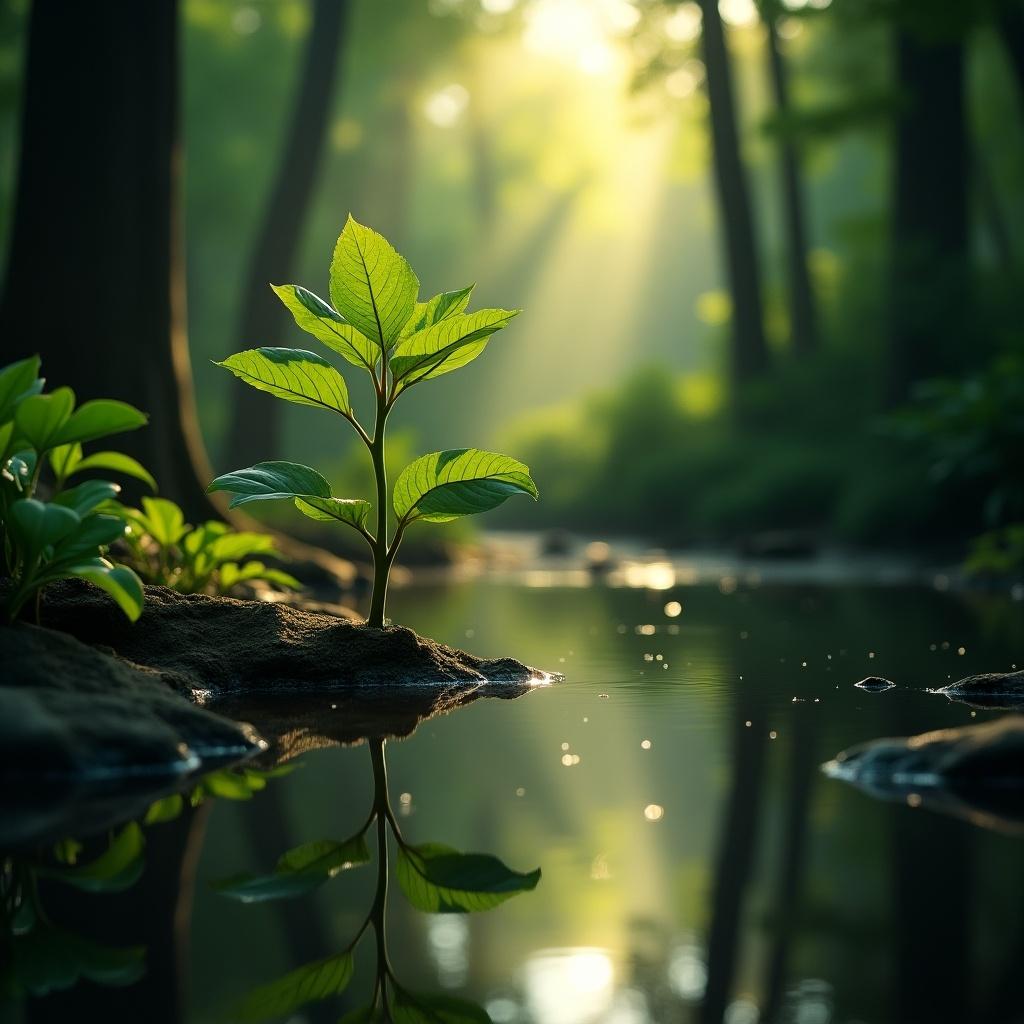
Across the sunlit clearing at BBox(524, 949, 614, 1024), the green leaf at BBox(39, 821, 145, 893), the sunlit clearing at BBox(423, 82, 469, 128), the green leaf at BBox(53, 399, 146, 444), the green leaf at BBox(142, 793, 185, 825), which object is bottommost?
the sunlit clearing at BBox(524, 949, 614, 1024)

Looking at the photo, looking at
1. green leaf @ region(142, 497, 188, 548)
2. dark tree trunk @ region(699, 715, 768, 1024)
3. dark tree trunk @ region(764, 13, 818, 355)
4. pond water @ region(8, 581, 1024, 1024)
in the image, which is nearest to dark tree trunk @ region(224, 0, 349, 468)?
dark tree trunk @ region(764, 13, 818, 355)

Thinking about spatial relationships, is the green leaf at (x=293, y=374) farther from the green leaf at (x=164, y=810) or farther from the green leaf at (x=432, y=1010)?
the green leaf at (x=432, y=1010)

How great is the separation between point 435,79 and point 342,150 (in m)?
4.37

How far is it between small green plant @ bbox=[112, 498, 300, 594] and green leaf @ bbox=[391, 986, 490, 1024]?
4.10m

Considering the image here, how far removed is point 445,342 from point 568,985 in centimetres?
320

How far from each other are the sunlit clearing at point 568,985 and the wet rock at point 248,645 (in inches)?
107

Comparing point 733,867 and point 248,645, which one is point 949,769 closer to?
point 733,867

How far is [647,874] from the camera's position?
2439mm

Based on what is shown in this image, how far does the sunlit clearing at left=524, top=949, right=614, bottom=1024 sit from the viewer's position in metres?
1.77

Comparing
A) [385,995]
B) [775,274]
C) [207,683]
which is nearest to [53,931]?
[385,995]

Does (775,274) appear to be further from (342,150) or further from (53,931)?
(53,931)

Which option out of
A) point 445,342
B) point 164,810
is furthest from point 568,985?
point 445,342

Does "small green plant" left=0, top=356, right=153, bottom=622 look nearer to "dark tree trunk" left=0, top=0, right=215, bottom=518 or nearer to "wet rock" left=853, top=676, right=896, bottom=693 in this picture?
"wet rock" left=853, top=676, right=896, bottom=693

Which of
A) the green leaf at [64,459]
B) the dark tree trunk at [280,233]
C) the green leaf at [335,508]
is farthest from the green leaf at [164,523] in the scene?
the dark tree trunk at [280,233]
